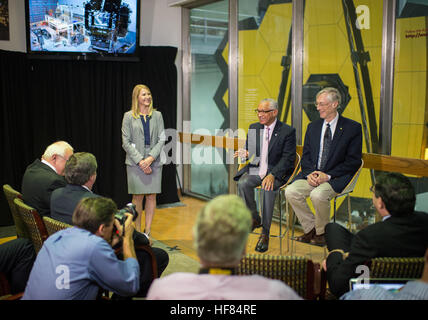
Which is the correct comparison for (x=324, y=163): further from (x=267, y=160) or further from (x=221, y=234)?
(x=221, y=234)

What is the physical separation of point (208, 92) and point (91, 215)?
4810mm

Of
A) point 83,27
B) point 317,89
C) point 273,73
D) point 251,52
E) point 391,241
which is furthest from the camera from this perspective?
point 251,52

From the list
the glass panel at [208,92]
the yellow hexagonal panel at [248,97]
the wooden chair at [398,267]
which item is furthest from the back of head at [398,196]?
the glass panel at [208,92]

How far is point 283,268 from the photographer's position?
202cm

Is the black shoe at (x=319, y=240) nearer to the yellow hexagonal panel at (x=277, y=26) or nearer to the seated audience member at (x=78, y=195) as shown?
the seated audience member at (x=78, y=195)

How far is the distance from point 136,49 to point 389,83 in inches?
137

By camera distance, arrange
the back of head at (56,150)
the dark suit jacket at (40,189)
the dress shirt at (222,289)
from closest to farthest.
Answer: the dress shirt at (222,289), the dark suit jacket at (40,189), the back of head at (56,150)

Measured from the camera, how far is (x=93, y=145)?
20.9 ft

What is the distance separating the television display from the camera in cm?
564

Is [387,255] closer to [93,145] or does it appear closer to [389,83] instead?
[389,83]

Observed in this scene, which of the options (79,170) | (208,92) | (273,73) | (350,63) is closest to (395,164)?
(350,63)

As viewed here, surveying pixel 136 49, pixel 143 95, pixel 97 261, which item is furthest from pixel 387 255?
pixel 136 49

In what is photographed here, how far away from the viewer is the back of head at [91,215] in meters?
2.23

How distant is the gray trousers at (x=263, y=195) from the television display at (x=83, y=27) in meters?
2.75
